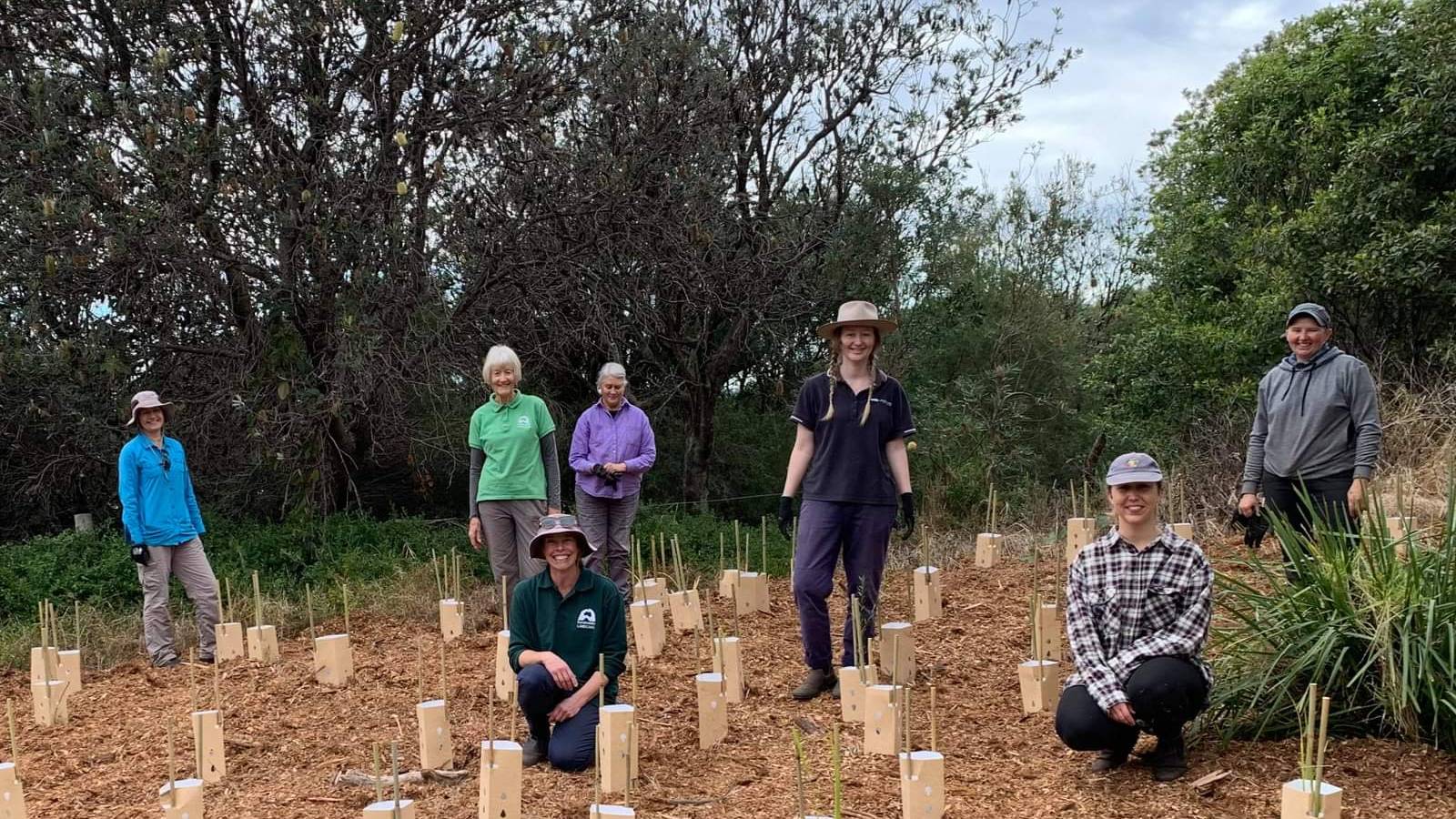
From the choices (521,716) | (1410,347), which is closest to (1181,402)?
(1410,347)

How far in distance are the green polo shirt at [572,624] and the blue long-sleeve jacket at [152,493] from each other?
285 cm

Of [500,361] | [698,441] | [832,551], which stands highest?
[500,361]

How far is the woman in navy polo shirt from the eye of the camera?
454 centimetres

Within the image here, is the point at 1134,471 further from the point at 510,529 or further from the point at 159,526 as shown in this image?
the point at 159,526

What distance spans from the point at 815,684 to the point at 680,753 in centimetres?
85

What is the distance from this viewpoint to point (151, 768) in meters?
4.09

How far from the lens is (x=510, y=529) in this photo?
5.80m

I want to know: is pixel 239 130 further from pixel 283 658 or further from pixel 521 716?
pixel 521 716

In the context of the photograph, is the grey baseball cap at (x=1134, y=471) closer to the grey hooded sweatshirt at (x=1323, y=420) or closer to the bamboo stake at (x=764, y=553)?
the grey hooded sweatshirt at (x=1323, y=420)

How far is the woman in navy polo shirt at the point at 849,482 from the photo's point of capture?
454 cm

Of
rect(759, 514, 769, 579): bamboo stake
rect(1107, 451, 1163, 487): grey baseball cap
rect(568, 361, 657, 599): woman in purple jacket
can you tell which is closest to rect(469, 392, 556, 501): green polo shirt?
rect(568, 361, 657, 599): woman in purple jacket

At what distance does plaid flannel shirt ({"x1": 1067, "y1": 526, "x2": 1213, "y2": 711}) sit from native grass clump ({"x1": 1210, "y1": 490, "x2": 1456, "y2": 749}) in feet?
1.47

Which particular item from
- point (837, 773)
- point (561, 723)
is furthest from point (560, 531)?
point (837, 773)

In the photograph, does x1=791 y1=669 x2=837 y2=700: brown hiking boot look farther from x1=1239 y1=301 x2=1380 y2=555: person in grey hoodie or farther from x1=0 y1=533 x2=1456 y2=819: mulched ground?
x1=1239 y1=301 x2=1380 y2=555: person in grey hoodie
